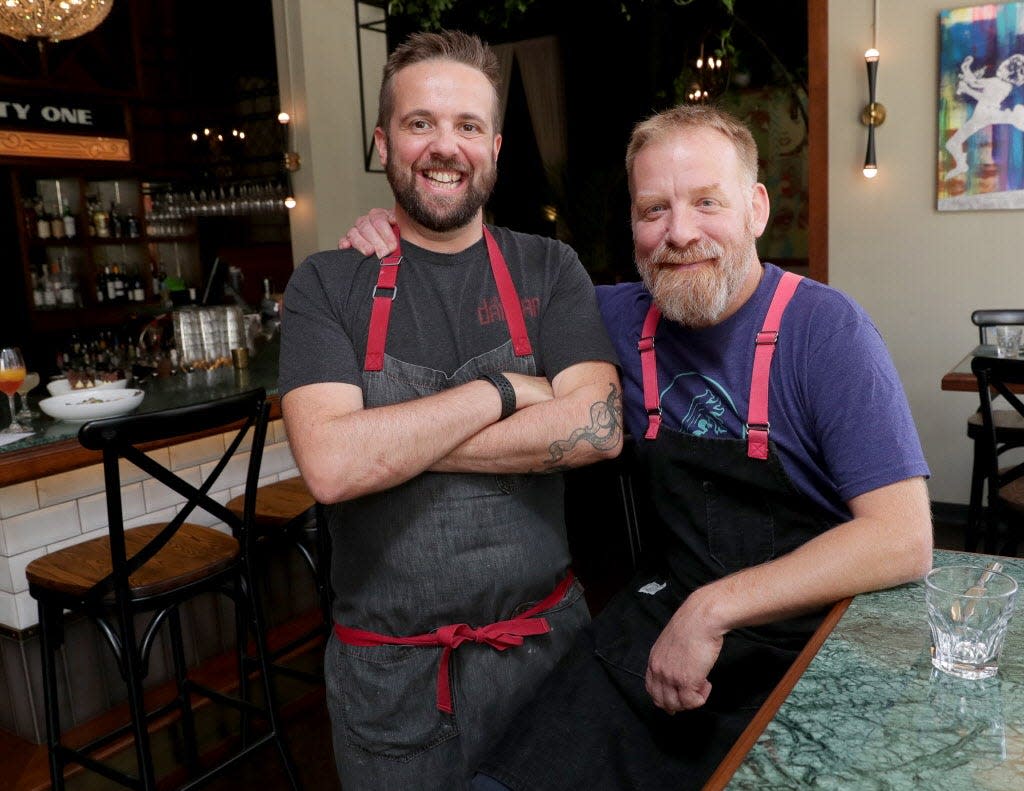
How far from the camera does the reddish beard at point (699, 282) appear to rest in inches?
59.9

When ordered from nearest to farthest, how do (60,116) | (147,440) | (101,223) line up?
(147,440)
(60,116)
(101,223)

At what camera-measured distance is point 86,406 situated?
102 inches

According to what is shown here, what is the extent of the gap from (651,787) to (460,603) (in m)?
0.45

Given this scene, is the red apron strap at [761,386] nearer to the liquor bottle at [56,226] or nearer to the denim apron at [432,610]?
the denim apron at [432,610]

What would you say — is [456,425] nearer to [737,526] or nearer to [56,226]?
[737,526]

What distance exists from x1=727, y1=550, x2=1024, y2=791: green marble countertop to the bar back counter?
211cm

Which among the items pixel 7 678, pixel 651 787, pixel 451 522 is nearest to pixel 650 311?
pixel 451 522

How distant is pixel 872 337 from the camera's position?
4.78 feet

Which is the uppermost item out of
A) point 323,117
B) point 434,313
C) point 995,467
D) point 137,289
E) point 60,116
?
point 60,116

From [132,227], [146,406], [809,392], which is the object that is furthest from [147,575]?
[132,227]

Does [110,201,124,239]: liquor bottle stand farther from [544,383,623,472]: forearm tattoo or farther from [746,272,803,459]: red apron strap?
[746,272,803,459]: red apron strap

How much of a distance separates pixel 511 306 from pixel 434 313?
15cm


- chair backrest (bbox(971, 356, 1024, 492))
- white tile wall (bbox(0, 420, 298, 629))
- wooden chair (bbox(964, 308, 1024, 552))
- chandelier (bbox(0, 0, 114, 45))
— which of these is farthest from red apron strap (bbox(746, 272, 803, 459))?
chandelier (bbox(0, 0, 114, 45))

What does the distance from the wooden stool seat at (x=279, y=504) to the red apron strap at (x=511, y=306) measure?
4.26 ft
